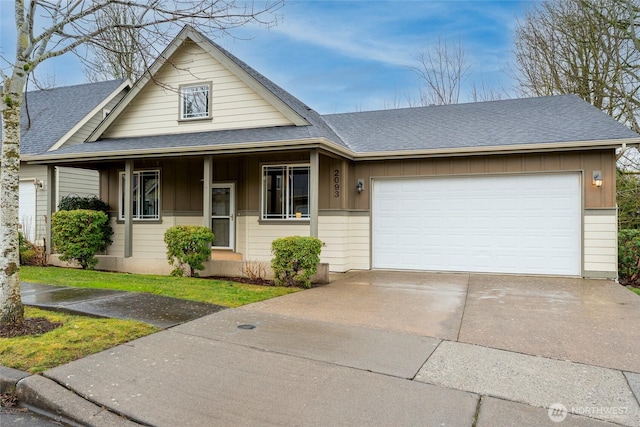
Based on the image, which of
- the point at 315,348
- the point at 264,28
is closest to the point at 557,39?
the point at 264,28

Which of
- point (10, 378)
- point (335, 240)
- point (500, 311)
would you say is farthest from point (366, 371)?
point (335, 240)

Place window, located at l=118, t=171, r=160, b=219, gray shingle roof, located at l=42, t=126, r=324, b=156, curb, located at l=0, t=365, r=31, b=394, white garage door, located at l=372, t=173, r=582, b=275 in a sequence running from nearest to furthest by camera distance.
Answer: curb, located at l=0, t=365, r=31, b=394 < white garage door, located at l=372, t=173, r=582, b=275 < gray shingle roof, located at l=42, t=126, r=324, b=156 < window, located at l=118, t=171, r=160, b=219

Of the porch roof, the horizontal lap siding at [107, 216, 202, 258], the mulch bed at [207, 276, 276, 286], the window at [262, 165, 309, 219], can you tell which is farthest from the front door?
the mulch bed at [207, 276, 276, 286]

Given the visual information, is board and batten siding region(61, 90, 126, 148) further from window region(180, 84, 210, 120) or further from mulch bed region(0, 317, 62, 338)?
mulch bed region(0, 317, 62, 338)

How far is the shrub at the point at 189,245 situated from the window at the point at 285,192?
84.3 inches

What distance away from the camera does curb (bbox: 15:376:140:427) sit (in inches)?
121

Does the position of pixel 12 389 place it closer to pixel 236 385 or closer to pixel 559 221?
pixel 236 385

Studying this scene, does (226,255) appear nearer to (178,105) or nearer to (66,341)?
(178,105)

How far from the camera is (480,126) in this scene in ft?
36.0

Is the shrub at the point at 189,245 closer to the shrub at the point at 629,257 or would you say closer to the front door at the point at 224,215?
the front door at the point at 224,215

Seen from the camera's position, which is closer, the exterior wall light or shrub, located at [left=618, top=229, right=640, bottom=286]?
the exterior wall light

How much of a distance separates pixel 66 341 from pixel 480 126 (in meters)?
9.99

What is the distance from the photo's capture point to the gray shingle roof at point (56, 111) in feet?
48.0

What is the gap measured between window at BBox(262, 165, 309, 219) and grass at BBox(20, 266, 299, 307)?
286cm
